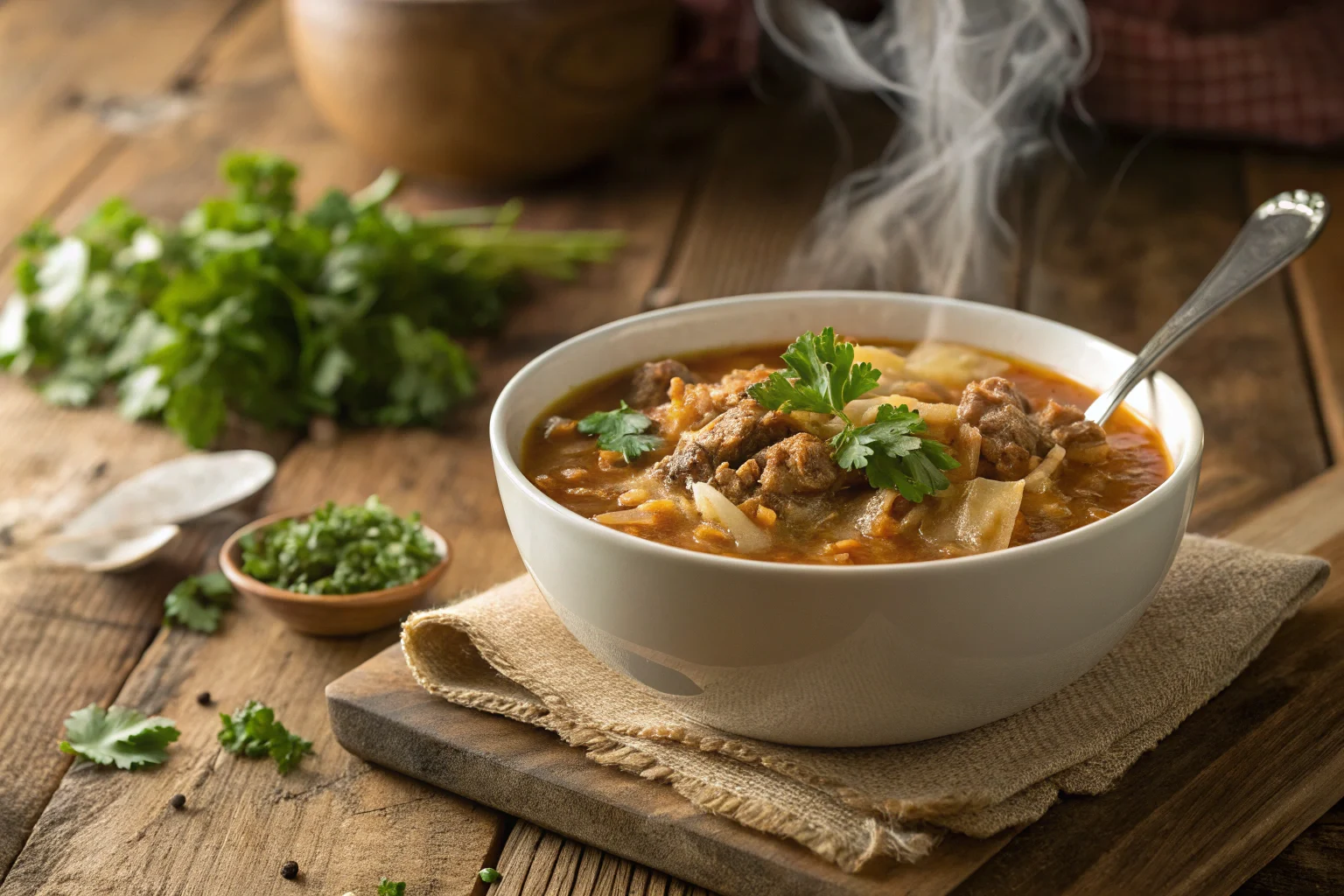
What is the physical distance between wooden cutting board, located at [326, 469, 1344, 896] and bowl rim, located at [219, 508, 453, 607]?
246 mm

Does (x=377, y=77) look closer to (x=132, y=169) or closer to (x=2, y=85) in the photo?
(x=132, y=169)

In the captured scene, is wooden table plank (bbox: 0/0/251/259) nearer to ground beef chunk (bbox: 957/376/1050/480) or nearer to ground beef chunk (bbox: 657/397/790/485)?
ground beef chunk (bbox: 657/397/790/485)

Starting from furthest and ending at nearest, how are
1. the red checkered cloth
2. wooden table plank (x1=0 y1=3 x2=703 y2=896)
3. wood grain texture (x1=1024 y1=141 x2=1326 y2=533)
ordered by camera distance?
the red checkered cloth, wood grain texture (x1=1024 y1=141 x2=1326 y2=533), wooden table plank (x1=0 y1=3 x2=703 y2=896)

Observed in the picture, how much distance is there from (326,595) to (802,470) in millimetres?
1173

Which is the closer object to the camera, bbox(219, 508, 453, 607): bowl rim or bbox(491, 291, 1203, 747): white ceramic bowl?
bbox(491, 291, 1203, 747): white ceramic bowl

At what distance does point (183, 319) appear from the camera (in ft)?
13.8

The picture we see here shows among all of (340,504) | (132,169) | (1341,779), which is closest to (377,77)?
(132,169)

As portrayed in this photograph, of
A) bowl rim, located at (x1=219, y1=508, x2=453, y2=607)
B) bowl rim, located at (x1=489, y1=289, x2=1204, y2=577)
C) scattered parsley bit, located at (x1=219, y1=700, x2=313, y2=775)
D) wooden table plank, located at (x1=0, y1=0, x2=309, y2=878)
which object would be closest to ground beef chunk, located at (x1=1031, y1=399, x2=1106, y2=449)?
bowl rim, located at (x1=489, y1=289, x2=1204, y2=577)

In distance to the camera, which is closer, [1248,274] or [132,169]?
[1248,274]

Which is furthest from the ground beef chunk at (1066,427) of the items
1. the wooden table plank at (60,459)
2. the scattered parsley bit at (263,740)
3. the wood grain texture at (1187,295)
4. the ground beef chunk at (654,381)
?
the wooden table plank at (60,459)

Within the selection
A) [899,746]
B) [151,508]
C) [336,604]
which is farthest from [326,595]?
[899,746]

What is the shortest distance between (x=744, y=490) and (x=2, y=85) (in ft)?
17.9

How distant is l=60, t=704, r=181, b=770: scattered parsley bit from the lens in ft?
8.98

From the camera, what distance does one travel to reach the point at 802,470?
8.07ft
